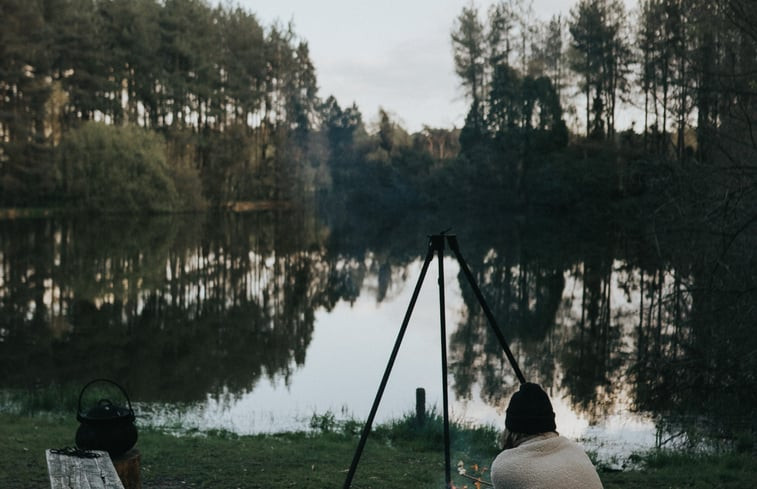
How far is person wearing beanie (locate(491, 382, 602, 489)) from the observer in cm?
308

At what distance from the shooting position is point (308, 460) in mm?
7730

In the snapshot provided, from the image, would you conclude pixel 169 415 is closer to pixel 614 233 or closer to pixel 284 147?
pixel 614 233

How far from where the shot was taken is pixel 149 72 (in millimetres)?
55469

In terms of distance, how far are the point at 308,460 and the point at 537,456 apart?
4983 mm

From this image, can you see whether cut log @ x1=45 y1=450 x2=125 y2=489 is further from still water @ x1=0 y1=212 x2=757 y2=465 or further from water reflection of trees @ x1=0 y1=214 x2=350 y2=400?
water reflection of trees @ x1=0 y1=214 x2=350 y2=400

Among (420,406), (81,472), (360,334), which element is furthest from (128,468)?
(360,334)

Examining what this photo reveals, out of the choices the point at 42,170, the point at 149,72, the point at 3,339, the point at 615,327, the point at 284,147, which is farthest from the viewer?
the point at 284,147

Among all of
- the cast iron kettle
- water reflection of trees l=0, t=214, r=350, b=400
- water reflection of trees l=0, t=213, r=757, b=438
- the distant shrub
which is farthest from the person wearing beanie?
the distant shrub

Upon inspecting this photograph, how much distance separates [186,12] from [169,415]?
168 feet

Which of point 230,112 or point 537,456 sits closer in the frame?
point 537,456

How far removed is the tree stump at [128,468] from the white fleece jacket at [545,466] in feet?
8.77

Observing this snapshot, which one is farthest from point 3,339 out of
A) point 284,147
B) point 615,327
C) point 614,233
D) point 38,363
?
point 284,147

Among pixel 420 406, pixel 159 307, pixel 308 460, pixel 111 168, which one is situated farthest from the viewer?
pixel 111 168

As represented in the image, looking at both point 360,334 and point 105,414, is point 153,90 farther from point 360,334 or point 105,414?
point 105,414
